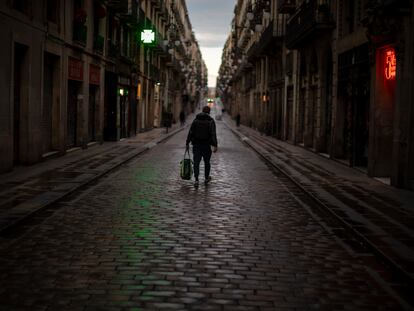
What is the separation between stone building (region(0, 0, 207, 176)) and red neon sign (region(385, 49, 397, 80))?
902 cm

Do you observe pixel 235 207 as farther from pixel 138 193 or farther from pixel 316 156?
pixel 316 156

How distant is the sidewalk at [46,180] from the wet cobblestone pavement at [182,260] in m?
0.44

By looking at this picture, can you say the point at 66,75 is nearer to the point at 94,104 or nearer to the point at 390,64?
the point at 94,104

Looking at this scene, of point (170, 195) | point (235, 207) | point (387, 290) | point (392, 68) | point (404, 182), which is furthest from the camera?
point (392, 68)

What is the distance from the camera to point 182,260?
22.1 feet

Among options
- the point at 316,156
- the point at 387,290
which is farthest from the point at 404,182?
the point at 316,156

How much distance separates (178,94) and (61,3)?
6169 cm

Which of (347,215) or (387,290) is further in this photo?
(347,215)

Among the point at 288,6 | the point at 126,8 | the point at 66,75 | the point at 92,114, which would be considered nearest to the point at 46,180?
the point at 66,75

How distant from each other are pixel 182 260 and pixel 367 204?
519 cm

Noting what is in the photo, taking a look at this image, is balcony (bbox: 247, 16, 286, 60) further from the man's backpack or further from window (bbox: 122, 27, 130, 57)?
the man's backpack

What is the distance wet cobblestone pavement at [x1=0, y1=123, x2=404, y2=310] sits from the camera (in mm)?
5312

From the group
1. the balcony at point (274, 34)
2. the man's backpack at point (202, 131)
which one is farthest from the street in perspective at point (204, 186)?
the balcony at point (274, 34)

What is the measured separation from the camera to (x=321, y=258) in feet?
23.0
